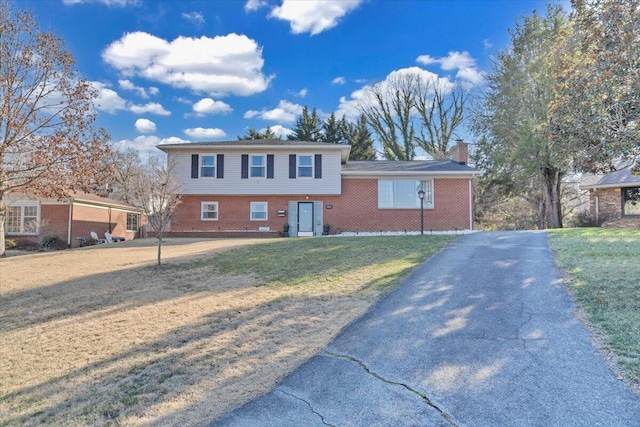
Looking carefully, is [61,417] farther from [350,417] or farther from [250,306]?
[250,306]

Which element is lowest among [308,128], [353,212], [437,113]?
[353,212]

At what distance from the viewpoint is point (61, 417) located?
352 centimetres

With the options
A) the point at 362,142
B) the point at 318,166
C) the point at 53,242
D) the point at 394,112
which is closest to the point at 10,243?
the point at 53,242

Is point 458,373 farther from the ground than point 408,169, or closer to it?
closer to it

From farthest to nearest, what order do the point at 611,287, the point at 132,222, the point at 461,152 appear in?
1. the point at 132,222
2. the point at 461,152
3. the point at 611,287

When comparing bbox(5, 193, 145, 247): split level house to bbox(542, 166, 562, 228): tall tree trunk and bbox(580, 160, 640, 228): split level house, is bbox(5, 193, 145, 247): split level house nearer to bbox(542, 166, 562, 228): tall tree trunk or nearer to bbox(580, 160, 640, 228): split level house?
bbox(542, 166, 562, 228): tall tree trunk

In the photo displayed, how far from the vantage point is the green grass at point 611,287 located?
424 cm

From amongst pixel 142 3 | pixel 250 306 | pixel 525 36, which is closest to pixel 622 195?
pixel 525 36

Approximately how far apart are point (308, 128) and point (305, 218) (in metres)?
18.2

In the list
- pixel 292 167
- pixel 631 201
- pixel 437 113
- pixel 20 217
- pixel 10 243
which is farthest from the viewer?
pixel 437 113

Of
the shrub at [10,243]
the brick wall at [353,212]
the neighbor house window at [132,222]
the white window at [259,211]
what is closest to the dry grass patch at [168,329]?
the brick wall at [353,212]

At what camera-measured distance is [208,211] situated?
2073cm

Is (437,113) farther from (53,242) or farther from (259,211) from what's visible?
(53,242)

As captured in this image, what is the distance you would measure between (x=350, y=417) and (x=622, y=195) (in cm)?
2302
